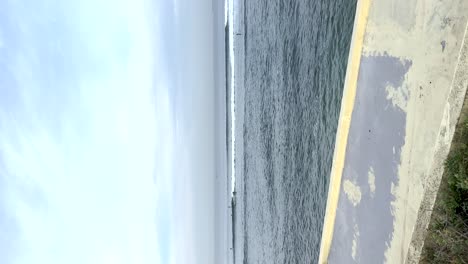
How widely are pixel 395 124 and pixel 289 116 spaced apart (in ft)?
13.0

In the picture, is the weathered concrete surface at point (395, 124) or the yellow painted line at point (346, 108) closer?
the weathered concrete surface at point (395, 124)

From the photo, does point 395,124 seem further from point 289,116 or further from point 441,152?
point 289,116

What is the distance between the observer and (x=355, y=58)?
4188 mm

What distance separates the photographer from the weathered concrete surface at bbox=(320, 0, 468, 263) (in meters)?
3.10

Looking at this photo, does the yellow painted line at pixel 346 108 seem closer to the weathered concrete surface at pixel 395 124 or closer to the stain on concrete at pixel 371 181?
the weathered concrete surface at pixel 395 124

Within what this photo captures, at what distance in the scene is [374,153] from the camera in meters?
3.92

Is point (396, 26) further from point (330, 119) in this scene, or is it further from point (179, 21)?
point (179, 21)

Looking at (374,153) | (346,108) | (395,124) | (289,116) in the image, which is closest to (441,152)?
(395,124)

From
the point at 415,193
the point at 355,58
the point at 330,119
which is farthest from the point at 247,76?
the point at 415,193

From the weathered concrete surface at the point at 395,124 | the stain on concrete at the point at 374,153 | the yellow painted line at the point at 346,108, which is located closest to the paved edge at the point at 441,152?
the weathered concrete surface at the point at 395,124

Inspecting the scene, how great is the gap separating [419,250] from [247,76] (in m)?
7.70

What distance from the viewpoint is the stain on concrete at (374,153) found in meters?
3.67

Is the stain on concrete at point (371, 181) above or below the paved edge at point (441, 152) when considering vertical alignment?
below

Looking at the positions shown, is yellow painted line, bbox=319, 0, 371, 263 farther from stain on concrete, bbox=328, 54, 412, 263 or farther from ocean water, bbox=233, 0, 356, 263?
ocean water, bbox=233, 0, 356, 263
